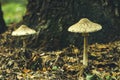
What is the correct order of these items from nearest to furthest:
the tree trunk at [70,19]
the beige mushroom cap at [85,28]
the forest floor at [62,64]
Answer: the beige mushroom cap at [85,28] → the forest floor at [62,64] → the tree trunk at [70,19]

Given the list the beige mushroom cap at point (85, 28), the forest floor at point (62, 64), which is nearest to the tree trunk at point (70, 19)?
the forest floor at point (62, 64)

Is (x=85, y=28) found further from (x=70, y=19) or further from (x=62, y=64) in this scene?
(x=70, y=19)

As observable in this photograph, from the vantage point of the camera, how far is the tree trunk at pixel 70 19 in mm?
7031

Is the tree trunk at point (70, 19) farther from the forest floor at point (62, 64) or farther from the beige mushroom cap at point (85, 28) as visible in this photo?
the beige mushroom cap at point (85, 28)

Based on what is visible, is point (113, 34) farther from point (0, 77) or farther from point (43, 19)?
point (0, 77)

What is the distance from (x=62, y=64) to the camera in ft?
21.1

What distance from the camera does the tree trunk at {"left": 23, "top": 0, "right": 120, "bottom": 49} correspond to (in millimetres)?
7031

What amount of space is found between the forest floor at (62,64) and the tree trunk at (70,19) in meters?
0.20

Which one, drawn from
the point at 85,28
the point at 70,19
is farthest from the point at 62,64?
the point at 70,19

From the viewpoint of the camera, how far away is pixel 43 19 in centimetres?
723

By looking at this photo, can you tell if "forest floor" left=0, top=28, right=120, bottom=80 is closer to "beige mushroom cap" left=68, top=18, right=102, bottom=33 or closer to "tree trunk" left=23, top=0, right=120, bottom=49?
"tree trunk" left=23, top=0, right=120, bottom=49

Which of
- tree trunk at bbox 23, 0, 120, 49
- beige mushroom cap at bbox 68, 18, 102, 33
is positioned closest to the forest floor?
tree trunk at bbox 23, 0, 120, 49

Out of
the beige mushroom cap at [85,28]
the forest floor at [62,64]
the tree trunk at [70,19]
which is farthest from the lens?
the tree trunk at [70,19]

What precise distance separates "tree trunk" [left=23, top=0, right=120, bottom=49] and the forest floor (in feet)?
0.64
